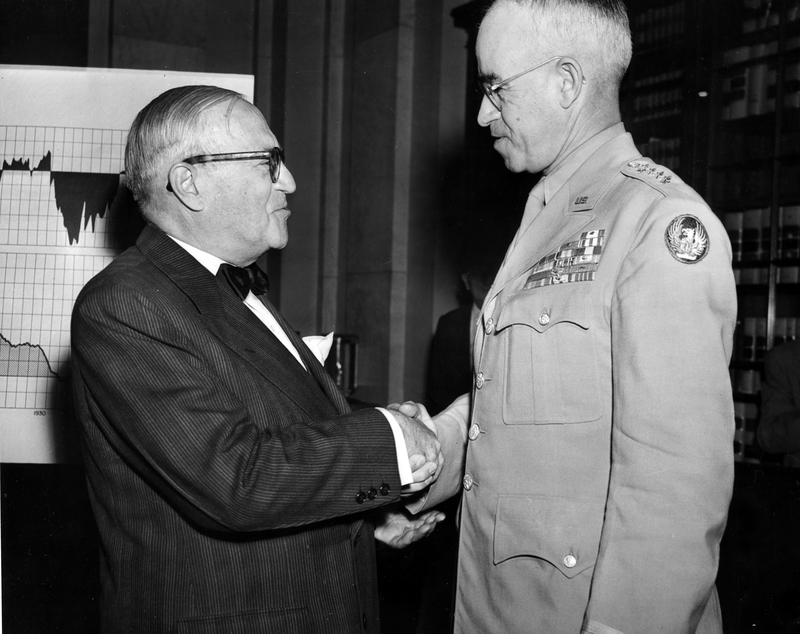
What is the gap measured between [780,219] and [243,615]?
4244 mm

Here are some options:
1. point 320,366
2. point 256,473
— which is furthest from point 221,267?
point 256,473

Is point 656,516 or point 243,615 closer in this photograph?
point 656,516

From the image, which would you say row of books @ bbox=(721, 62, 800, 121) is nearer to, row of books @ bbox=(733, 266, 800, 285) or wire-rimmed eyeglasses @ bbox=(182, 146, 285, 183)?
row of books @ bbox=(733, 266, 800, 285)

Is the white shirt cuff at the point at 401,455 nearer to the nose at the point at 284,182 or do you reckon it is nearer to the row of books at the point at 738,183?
the nose at the point at 284,182

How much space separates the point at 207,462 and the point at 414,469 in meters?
0.43

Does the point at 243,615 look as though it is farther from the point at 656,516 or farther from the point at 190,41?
the point at 190,41

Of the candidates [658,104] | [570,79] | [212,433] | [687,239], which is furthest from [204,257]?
[658,104]

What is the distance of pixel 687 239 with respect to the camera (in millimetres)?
1135

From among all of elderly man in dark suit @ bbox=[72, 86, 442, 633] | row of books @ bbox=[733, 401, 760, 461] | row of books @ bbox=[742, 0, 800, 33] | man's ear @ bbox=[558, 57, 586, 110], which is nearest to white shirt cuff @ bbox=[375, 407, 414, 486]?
elderly man in dark suit @ bbox=[72, 86, 442, 633]

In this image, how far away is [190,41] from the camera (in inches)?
146

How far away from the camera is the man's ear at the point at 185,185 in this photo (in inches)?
61.0

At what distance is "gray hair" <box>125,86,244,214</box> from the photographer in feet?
5.09

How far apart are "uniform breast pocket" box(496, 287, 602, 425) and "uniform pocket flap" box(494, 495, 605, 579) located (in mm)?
157

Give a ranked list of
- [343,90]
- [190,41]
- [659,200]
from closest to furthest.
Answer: [659,200] < [190,41] < [343,90]
